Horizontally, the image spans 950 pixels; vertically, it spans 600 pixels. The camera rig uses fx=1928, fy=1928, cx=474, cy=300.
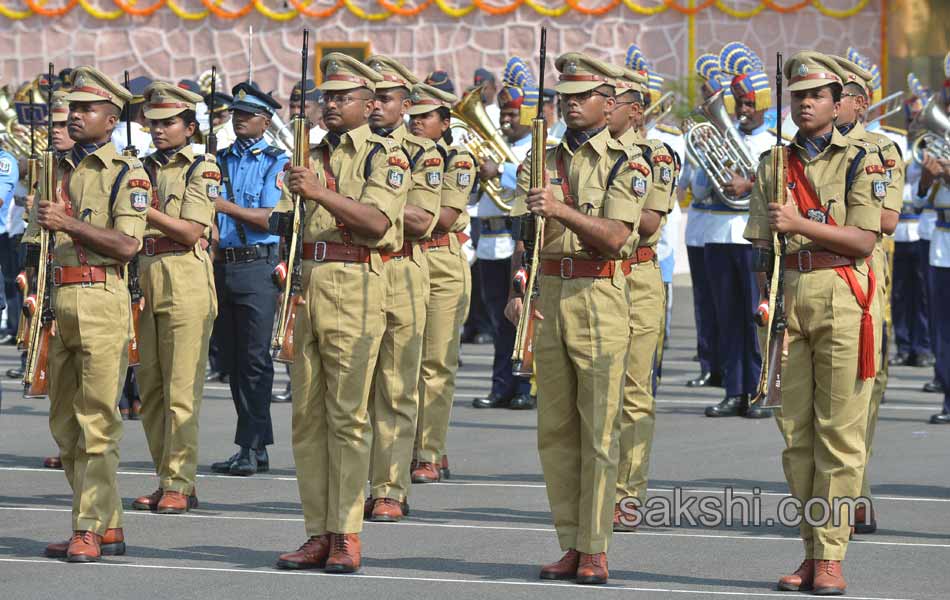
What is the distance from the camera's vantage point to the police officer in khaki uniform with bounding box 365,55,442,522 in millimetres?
9727

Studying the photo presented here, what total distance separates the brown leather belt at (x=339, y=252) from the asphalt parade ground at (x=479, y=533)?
4.49ft

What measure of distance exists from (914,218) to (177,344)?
29.6 ft

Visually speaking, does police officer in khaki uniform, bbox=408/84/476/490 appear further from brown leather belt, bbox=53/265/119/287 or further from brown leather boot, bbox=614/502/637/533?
brown leather belt, bbox=53/265/119/287

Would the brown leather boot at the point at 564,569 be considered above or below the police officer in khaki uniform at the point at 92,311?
below

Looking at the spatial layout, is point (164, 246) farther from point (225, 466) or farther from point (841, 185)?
point (841, 185)

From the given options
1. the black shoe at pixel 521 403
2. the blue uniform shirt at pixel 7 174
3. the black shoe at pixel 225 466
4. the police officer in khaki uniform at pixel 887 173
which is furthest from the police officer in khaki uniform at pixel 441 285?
the blue uniform shirt at pixel 7 174

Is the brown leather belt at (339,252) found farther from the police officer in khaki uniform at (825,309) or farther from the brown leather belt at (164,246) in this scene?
the brown leather belt at (164,246)

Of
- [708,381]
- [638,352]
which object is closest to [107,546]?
[638,352]

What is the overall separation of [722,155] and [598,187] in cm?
618

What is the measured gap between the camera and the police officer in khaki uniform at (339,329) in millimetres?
8391

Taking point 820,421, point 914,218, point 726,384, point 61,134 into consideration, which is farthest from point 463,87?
point 820,421

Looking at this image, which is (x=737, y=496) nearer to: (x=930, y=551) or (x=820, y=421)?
(x=930, y=551)

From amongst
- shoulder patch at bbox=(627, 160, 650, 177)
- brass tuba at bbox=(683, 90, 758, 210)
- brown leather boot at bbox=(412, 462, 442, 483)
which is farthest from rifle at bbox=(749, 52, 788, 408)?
brass tuba at bbox=(683, 90, 758, 210)

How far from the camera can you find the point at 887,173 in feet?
26.9
